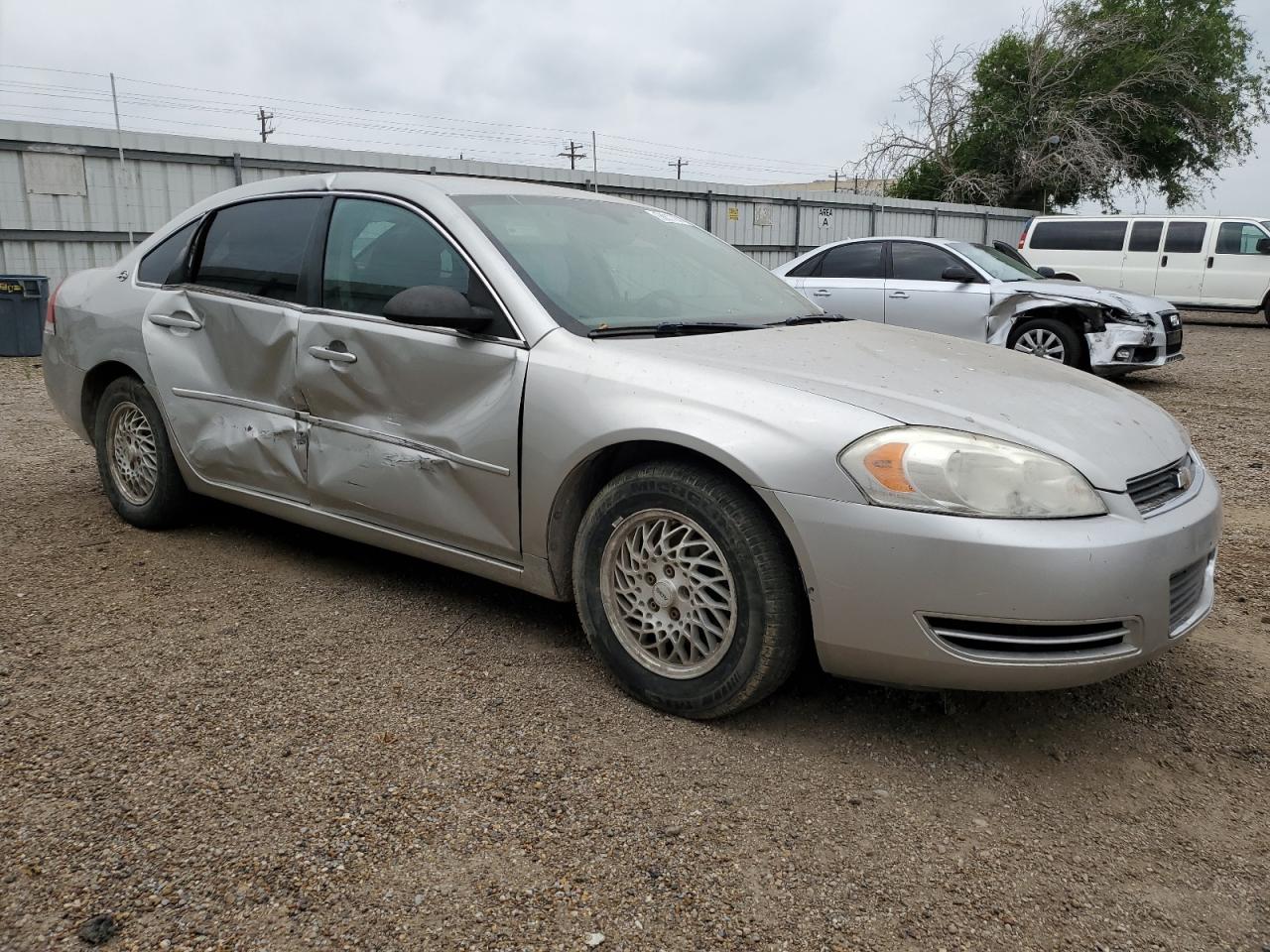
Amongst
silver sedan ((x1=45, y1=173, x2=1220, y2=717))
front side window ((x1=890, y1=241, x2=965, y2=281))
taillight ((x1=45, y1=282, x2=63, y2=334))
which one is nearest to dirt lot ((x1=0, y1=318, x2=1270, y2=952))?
silver sedan ((x1=45, y1=173, x2=1220, y2=717))

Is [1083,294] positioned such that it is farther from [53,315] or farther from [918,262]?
[53,315]

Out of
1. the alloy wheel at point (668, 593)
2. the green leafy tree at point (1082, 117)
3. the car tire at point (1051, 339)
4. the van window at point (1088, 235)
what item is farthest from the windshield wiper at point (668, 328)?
the green leafy tree at point (1082, 117)

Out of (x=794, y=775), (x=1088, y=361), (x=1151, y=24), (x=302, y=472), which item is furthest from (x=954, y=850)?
(x=1151, y=24)

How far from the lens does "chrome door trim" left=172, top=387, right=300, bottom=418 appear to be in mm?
3809

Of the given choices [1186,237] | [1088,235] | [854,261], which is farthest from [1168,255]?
[854,261]

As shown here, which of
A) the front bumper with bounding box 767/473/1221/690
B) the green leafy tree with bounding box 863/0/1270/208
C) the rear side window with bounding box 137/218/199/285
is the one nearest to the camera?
the front bumper with bounding box 767/473/1221/690

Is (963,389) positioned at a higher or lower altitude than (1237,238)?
lower

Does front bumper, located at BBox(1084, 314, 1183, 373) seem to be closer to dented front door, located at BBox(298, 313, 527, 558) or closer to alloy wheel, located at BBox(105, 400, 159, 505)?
dented front door, located at BBox(298, 313, 527, 558)

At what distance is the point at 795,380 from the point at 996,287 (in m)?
8.19

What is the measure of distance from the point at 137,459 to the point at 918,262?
26.8 feet

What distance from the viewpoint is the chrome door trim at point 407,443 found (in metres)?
3.23

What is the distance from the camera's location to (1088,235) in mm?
18062

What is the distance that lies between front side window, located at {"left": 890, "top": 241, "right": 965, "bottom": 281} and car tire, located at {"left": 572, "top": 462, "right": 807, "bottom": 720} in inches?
329

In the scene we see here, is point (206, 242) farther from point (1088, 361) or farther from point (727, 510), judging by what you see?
point (1088, 361)
